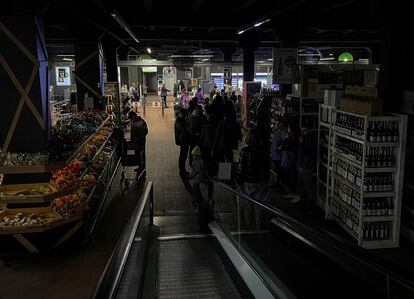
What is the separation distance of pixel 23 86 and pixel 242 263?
3846 mm

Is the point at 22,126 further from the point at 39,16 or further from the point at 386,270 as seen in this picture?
the point at 386,270

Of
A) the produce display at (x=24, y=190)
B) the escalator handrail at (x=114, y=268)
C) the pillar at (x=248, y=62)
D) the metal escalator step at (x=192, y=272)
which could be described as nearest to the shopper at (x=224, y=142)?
the metal escalator step at (x=192, y=272)

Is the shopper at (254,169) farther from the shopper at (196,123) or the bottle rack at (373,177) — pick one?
the shopper at (196,123)

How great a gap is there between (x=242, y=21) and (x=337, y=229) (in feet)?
23.9

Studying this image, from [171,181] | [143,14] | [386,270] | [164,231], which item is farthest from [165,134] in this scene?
[386,270]

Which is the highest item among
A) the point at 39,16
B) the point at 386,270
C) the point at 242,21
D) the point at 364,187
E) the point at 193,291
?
the point at 242,21

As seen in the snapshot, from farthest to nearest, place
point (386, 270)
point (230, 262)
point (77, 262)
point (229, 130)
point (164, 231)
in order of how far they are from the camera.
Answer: point (229, 130) < point (164, 231) < point (77, 262) < point (230, 262) < point (386, 270)

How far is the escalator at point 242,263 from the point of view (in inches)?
161

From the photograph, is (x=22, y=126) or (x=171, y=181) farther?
(x=171, y=181)

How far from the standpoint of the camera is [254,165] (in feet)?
20.4

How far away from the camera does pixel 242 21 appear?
12.4 metres

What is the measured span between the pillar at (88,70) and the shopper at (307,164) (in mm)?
6665

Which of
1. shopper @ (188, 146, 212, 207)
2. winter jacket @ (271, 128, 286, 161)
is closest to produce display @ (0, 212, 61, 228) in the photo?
shopper @ (188, 146, 212, 207)

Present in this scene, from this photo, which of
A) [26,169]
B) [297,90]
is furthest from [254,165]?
[297,90]
